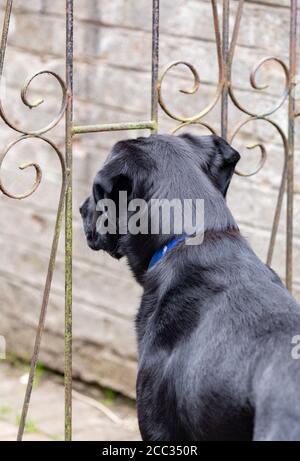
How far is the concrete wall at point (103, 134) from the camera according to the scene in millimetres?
4027

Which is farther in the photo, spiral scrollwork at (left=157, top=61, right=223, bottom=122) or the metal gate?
spiral scrollwork at (left=157, top=61, right=223, bottom=122)

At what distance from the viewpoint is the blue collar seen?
2.75m

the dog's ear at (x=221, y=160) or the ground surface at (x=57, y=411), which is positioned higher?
the dog's ear at (x=221, y=160)

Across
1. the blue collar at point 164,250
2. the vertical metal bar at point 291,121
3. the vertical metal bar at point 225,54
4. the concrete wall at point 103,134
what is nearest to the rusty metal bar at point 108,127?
the vertical metal bar at point 225,54

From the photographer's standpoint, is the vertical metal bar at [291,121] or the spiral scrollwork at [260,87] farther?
the vertical metal bar at [291,121]

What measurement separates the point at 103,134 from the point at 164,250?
6.19 ft

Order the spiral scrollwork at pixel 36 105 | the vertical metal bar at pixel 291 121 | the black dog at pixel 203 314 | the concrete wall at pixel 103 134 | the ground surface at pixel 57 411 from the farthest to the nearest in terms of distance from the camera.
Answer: the ground surface at pixel 57 411, the concrete wall at pixel 103 134, the vertical metal bar at pixel 291 121, the spiral scrollwork at pixel 36 105, the black dog at pixel 203 314

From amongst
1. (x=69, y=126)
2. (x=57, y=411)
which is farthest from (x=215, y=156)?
(x=57, y=411)

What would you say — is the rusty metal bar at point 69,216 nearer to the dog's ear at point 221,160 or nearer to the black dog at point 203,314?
the black dog at point 203,314

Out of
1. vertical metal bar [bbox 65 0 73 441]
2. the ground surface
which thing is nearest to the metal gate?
vertical metal bar [bbox 65 0 73 441]

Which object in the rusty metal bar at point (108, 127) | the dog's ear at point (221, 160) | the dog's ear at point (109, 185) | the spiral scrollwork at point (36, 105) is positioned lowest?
the dog's ear at point (109, 185)

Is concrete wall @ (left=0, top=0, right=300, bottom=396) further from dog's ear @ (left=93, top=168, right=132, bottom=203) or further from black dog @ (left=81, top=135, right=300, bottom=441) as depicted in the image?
dog's ear @ (left=93, top=168, right=132, bottom=203)

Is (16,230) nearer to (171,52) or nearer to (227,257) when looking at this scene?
(171,52)

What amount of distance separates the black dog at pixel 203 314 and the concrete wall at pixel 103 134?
1138 millimetres
